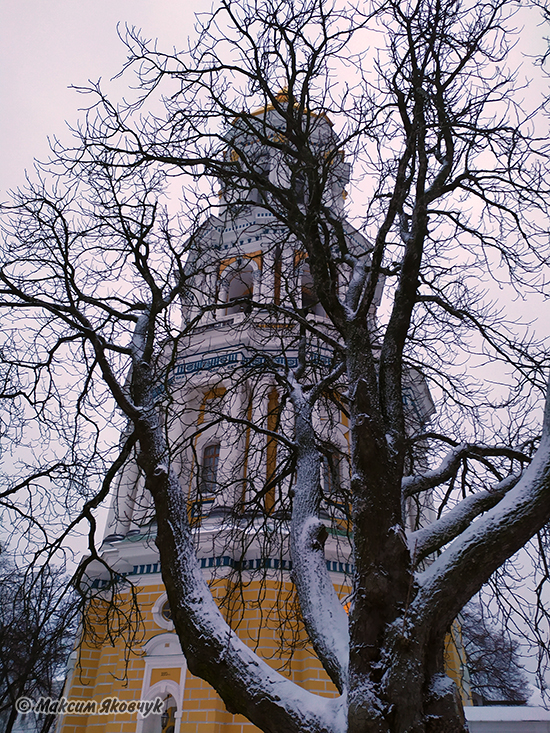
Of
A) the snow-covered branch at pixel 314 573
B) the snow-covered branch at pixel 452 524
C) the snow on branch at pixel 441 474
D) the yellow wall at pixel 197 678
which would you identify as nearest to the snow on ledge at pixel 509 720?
the yellow wall at pixel 197 678

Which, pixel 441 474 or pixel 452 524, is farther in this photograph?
pixel 441 474

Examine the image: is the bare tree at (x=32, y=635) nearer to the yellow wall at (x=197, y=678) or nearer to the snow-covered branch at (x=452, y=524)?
the snow-covered branch at (x=452, y=524)

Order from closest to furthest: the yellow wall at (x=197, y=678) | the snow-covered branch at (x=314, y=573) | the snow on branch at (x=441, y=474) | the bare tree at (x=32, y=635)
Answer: the snow-covered branch at (x=314, y=573), the snow on branch at (x=441, y=474), the bare tree at (x=32, y=635), the yellow wall at (x=197, y=678)

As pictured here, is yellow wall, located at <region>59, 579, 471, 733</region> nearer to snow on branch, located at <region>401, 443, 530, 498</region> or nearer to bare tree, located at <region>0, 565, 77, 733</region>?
bare tree, located at <region>0, 565, 77, 733</region>

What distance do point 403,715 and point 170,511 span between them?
6.38 feet

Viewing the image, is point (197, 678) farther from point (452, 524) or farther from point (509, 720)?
point (452, 524)

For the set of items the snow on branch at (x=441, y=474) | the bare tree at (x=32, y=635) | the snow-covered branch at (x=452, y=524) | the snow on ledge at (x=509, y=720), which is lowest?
the snow on ledge at (x=509, y=720)

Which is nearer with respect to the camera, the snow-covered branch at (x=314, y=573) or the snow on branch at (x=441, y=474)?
the snow-covered branch at (x=314, y=573)

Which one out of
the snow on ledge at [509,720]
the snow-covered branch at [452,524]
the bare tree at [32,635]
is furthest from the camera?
the snow on ledge at [509,720]

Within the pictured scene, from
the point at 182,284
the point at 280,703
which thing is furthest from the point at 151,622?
the point at 280,703

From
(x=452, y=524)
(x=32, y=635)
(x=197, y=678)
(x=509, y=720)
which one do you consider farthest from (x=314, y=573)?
(x=197, y=678)

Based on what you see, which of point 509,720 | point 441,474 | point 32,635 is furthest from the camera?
point 509,720

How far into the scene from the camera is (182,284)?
536cm

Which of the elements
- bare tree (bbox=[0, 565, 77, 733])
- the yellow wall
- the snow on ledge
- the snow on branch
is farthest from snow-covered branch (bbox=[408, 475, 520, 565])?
the yellow wall
